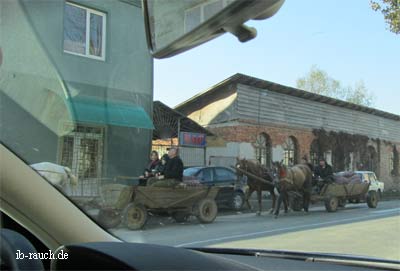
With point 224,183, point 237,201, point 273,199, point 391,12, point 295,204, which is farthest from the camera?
point 237,201

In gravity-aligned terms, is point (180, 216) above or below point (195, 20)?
below

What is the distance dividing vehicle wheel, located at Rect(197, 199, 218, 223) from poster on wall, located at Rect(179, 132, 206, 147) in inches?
18.0

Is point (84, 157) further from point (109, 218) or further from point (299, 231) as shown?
point (299, 231)

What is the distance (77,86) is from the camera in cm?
227

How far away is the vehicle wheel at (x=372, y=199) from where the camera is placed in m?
2.41

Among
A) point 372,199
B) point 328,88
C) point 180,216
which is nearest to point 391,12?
point 328,88

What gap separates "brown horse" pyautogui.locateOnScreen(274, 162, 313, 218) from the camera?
2379 millimetres

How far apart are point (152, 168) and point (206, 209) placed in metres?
0.71

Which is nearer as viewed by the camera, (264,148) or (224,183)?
(264,148)

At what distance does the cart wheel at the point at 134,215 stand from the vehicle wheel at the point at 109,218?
7 centimetres

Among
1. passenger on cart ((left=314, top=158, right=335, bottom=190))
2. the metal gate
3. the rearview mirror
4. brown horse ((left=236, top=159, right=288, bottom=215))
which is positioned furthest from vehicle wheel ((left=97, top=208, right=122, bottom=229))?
the rearview mirror

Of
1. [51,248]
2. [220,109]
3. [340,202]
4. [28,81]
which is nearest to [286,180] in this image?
[340,202]

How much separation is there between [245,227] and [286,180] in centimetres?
88

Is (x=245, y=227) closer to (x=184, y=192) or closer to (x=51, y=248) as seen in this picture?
(x=184, y=192)
